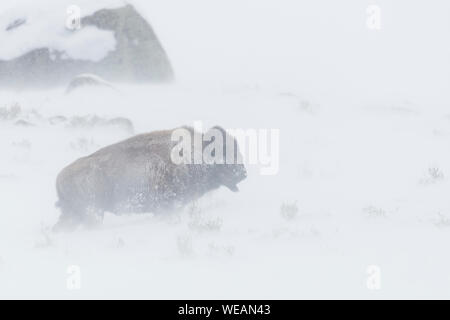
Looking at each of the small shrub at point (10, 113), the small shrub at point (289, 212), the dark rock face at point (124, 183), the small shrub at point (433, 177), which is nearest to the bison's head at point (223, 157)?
the dark rock face at point (124, 183)

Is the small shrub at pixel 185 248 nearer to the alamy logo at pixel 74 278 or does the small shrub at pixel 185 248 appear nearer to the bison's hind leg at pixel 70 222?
the alamy logo at pixel 74 278

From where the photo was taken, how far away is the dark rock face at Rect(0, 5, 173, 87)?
22.0 meters

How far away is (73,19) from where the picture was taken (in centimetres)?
2250

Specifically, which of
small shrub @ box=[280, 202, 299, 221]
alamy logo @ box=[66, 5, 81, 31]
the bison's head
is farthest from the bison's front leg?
alamy logo @ box=[66, 5, 81, 31]

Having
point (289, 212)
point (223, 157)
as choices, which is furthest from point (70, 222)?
point (289, 212)

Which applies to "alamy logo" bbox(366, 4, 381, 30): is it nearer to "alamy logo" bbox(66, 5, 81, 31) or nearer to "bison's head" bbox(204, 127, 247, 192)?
"alamy logo" bbox(66, 5, 81, 31)

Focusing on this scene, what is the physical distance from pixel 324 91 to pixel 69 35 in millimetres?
9125

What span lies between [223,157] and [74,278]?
3.41 m

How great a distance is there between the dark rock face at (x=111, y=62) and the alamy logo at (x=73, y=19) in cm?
29

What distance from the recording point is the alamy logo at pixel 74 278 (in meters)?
5.67

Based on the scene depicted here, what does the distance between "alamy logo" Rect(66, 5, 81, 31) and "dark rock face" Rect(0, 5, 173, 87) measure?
11.2 inches

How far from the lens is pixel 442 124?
15930mm

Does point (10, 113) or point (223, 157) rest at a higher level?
point (10, 113)

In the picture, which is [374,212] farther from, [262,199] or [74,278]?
[74,278]
